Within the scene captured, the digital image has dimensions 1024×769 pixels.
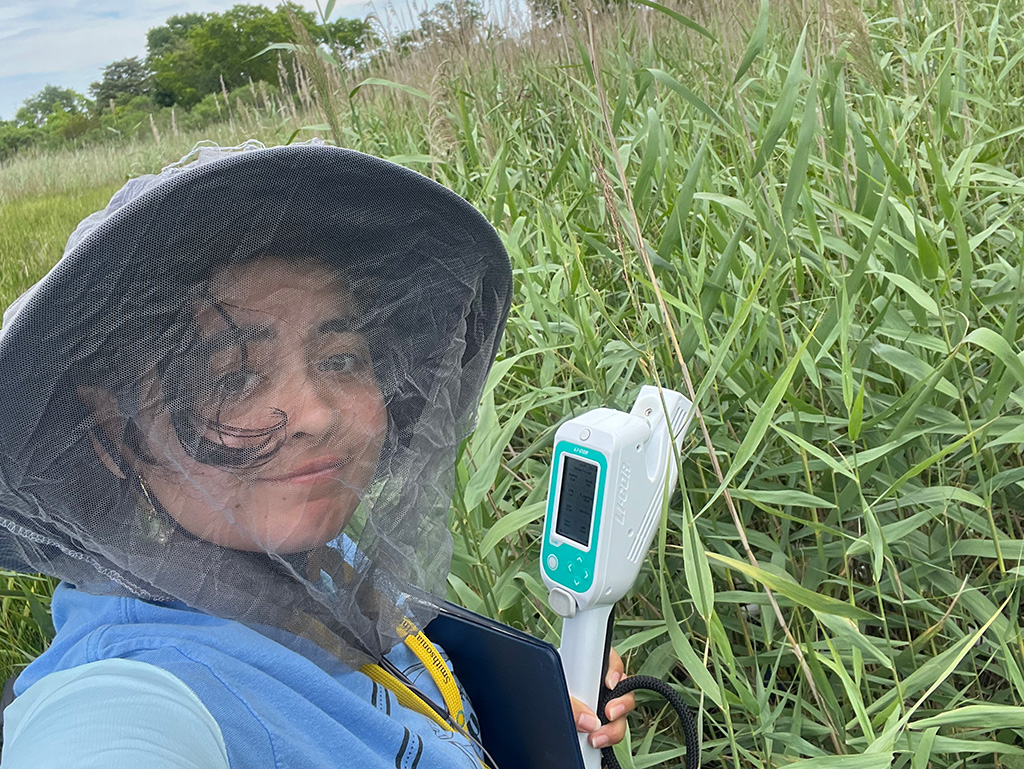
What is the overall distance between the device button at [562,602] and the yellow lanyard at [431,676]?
143mm

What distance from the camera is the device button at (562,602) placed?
3.16ft

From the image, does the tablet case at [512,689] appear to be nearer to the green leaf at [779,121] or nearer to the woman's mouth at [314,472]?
the woman's mouth at [314,472]

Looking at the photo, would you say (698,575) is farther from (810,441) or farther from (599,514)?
(810,441)

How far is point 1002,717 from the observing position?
2.72 feet

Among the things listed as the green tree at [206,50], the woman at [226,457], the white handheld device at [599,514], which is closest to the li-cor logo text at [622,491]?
the white handheld device at [599,514]

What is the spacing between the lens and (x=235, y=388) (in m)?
0.63

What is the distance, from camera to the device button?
0.96 meters

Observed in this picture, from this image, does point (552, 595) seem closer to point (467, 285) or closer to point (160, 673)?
point (467, 285)

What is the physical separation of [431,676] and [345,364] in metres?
0.42

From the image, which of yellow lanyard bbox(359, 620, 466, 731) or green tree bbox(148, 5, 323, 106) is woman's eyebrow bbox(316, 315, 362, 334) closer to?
yellow lanyard bbox(359, 620, 466, 731)

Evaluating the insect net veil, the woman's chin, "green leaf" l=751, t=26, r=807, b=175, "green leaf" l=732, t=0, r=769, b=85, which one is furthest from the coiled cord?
"green leaf" l=732, t=0, r=769, b=85

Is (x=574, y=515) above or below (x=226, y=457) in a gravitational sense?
below

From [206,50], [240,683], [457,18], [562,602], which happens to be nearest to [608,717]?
[562,602]

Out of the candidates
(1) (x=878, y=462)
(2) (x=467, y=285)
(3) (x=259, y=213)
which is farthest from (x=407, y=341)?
(1) (x=878, y=462)
